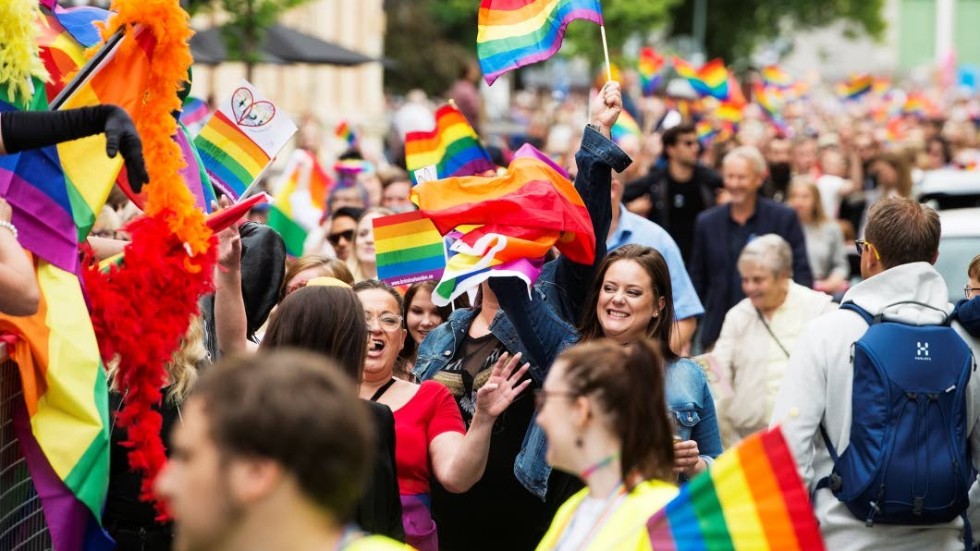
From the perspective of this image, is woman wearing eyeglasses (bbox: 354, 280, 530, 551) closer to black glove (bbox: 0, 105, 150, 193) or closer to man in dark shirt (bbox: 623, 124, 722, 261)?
black glove (bbox: 0, 105, 150, 193)

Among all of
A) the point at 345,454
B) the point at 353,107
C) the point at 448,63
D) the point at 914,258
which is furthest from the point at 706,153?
the point at 448,63

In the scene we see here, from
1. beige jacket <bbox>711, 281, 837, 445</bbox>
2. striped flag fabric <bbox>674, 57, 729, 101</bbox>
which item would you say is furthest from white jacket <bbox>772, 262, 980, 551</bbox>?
striped flag fabric <bbox>674, 57, 729, 101</bbox>

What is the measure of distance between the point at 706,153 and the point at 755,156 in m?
7.01

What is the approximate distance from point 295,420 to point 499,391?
2174 millimetres

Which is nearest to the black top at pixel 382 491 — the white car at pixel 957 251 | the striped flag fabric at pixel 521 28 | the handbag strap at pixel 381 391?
the handbag strap at pixel 381 391

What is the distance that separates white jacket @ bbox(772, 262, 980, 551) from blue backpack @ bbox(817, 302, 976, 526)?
9 cm

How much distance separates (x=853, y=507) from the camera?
5.49 metres

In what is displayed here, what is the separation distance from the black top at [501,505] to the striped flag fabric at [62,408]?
4.30 feet

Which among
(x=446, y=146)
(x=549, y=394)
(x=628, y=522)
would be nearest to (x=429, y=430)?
(x=549, y=394)

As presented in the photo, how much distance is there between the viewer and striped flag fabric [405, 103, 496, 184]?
8219mm

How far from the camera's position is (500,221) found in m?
5.61

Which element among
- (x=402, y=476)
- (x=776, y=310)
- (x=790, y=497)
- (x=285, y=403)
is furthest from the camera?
(x=776, y=310)

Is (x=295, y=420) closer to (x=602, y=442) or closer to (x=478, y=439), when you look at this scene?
(x=602, y=442)

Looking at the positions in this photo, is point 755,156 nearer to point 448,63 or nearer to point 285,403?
point 285,403
